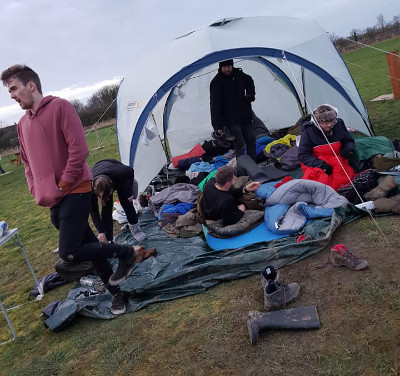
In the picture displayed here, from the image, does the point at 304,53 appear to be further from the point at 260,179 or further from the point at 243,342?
the point at 243,342

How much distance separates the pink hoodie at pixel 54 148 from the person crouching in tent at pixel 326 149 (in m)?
2.69

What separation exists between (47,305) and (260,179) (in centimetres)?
292

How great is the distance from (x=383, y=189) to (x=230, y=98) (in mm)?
2456

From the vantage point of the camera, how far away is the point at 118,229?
5.33m

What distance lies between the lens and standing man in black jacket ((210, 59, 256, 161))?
17.4 feet

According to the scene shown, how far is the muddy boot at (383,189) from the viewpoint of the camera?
371 cm

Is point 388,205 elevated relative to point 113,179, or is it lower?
lower

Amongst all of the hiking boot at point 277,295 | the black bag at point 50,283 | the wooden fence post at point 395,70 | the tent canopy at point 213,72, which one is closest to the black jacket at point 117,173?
the black bag at point 50,283

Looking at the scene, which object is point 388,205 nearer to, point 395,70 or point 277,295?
point 277,295

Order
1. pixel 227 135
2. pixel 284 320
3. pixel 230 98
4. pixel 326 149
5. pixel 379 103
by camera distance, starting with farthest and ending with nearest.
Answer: pixel 379 103 → pixel 227 135 → pixel 230 98 → pixel 326 149 → pixel 284 320

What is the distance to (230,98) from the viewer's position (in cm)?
532

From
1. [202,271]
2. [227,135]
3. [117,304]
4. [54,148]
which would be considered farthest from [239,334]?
[227,135]

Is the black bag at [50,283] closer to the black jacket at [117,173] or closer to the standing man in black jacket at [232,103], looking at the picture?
the black jacket at [117,173]

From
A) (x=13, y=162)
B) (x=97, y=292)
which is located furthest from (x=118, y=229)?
(x=13, y=162)
